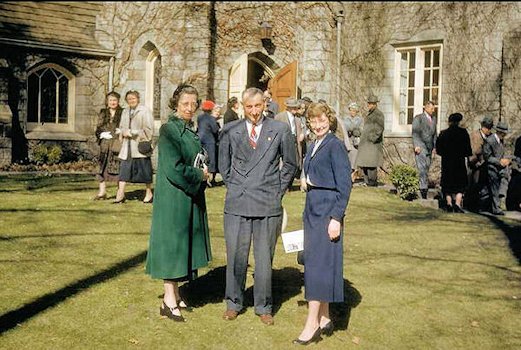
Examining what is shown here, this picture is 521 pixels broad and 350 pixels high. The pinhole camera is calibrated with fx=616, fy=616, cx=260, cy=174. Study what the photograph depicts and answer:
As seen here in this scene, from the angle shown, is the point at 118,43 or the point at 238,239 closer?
the point at 238,239

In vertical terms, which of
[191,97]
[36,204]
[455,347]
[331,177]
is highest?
[191,97]

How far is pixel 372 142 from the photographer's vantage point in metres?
12.9

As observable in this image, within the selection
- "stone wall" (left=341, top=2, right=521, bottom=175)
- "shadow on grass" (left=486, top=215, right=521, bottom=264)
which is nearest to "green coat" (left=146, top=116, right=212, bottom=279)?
"shadow on grass" (left=486, top=215, right=521, bottom=264)

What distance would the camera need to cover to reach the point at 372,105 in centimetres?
1278

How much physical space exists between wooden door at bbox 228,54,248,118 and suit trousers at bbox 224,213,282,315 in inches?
461

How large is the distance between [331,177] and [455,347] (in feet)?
5.41

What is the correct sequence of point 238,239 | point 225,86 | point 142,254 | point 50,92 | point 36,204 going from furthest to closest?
point 50,92, point 225,86, point 36,204, point 142,254, point 238,239

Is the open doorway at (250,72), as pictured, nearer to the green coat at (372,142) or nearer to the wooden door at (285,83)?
the wooden door at (285,83)

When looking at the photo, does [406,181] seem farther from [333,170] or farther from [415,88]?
→ [333,170]

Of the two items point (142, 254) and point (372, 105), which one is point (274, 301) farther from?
point (372, 105)

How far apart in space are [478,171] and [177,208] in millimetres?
7781

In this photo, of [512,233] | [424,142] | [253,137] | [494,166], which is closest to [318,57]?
[424,142]

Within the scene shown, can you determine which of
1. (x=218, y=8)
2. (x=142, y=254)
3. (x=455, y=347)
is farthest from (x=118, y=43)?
(x=455, y=347)

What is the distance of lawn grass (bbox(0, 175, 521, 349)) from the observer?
15.9ft
